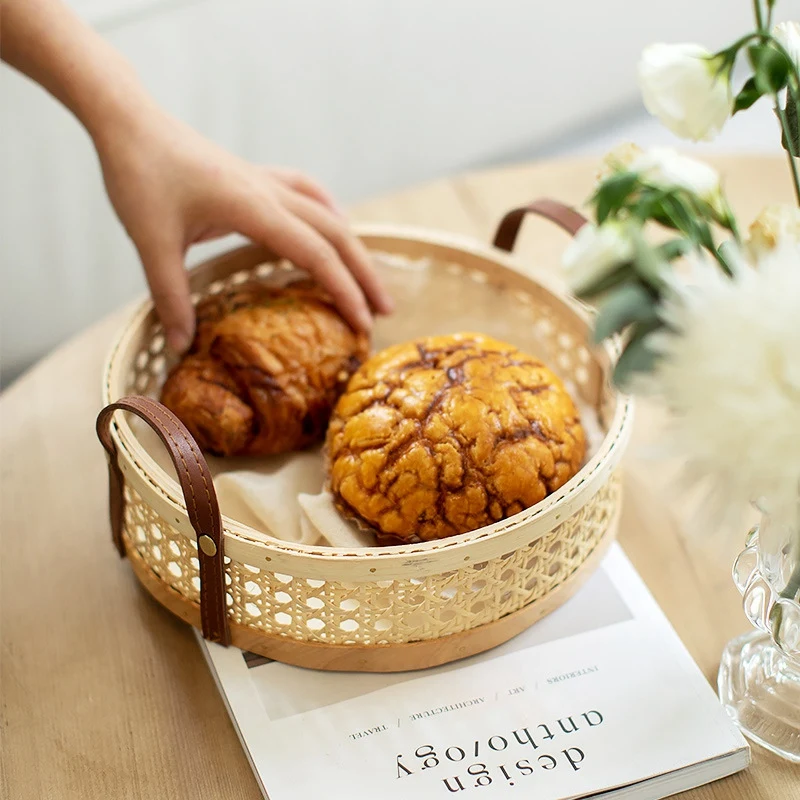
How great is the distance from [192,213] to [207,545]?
347 millimetres

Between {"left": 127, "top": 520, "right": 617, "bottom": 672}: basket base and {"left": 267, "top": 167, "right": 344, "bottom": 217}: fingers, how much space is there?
1.37 feet

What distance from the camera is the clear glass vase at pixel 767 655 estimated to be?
62cm

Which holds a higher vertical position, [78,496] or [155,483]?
[155,483]

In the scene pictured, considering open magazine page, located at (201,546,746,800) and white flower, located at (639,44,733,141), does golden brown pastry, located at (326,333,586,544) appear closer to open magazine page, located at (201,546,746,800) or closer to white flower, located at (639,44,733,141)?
open magazine page, located at (201,546,746,800)

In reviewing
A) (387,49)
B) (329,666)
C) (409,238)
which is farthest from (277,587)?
A: (387,49)

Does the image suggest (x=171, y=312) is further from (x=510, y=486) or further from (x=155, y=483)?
(x=510, y=486)

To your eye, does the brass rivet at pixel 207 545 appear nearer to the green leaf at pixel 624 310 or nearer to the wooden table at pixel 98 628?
the wooden table at pixel 98 628

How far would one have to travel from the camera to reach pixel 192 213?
851 millimetres

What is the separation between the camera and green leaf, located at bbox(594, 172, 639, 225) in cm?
45

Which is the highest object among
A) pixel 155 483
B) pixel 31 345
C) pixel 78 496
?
pixel 155 483

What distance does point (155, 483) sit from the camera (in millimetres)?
663

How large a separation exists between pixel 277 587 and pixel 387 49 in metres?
1.22

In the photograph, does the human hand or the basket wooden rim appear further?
the human hand

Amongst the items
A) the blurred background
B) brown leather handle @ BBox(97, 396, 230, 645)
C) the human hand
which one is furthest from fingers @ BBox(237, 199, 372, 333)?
the blurred background
